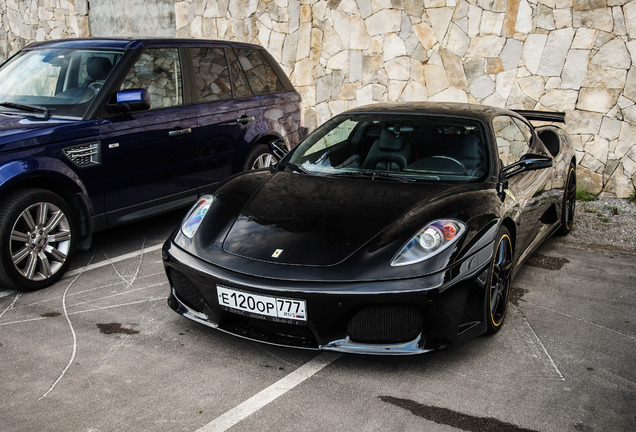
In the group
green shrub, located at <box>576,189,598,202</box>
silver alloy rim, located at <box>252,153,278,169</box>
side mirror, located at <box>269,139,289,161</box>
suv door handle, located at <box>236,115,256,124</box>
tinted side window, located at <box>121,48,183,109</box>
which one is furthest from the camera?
green shrub, located at <box>576,189,598,202</box>

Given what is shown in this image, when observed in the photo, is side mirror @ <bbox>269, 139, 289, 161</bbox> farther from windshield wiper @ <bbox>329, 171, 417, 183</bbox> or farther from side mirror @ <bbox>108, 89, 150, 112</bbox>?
side mirror @ <bbox>108, 89, 150, 112</bbox>

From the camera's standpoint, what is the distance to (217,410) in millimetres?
3098

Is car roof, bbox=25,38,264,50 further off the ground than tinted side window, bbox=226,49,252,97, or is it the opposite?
car roof, bbox=25,38,264,50

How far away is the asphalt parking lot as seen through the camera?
3.03 m

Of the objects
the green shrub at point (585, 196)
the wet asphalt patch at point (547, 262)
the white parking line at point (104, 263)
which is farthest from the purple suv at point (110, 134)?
the green shrub at point (585, 196)

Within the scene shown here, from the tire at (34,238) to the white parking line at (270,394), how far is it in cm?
221

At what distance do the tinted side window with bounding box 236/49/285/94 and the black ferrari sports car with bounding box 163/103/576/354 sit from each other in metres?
2.00

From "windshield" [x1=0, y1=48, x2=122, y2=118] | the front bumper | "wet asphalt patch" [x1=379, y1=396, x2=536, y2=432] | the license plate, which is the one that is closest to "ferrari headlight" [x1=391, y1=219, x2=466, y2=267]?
the front bumper

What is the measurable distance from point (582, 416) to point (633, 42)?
558 cm

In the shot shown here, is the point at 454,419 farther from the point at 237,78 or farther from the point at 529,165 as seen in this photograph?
the point at 237,78

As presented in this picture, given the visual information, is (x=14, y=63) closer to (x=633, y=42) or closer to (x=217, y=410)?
(x=217, y=410)

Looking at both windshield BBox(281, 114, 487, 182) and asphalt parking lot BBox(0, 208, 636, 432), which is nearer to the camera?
asphalt parking lot BBox(0, 208, 636, 432)

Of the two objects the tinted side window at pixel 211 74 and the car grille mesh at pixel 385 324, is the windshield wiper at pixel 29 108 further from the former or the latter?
the car grille mesh at pixel 385 324

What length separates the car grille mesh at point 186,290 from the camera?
3.76 meters
